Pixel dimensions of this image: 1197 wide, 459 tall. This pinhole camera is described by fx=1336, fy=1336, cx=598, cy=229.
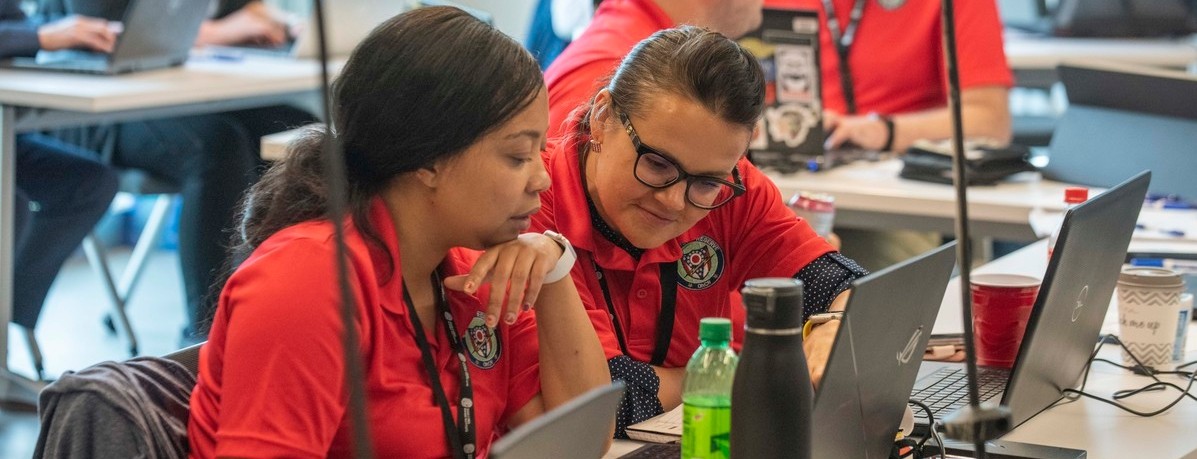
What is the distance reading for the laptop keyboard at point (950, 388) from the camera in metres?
1.62

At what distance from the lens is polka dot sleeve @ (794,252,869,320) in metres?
1.83

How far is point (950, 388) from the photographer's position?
1.70m

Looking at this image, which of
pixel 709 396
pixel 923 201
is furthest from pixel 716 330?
pixel 923 201

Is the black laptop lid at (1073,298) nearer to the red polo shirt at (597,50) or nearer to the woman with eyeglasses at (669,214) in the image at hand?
the woman with eyeglasses at (669,214)

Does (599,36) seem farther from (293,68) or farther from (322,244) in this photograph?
(293,68)

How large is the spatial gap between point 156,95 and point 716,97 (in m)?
2.20

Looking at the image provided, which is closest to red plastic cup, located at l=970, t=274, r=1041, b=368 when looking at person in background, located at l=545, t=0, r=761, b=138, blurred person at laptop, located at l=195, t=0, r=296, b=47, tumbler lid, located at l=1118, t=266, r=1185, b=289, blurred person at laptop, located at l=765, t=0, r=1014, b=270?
tumbler lid, located at l=1118, t=266, r=1185, b=289

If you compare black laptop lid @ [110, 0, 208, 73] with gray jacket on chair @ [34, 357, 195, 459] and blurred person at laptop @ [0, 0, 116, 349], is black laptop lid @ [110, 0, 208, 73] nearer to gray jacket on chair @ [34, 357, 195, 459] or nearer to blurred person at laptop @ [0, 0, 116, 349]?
blurred person at laptop @ [0, 0, 116, 349]

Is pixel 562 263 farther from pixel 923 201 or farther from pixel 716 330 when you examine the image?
pixel 923 201

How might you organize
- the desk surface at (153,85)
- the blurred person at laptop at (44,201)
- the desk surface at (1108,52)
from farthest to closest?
the desk surface at (1108,52) < the blurred person at laptop at (44,201) < the desk surface at (153,85)

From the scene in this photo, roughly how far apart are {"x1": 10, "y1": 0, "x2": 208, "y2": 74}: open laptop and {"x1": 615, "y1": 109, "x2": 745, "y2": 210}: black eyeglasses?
7.87 ft

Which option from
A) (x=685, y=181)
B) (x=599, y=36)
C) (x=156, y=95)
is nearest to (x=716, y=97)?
(x=685, y=181)

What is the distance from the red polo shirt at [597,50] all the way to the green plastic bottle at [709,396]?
892 millimetres

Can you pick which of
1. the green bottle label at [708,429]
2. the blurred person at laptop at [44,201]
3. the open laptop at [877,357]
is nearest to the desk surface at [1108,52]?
the blurred person at laptop at [44,201]
